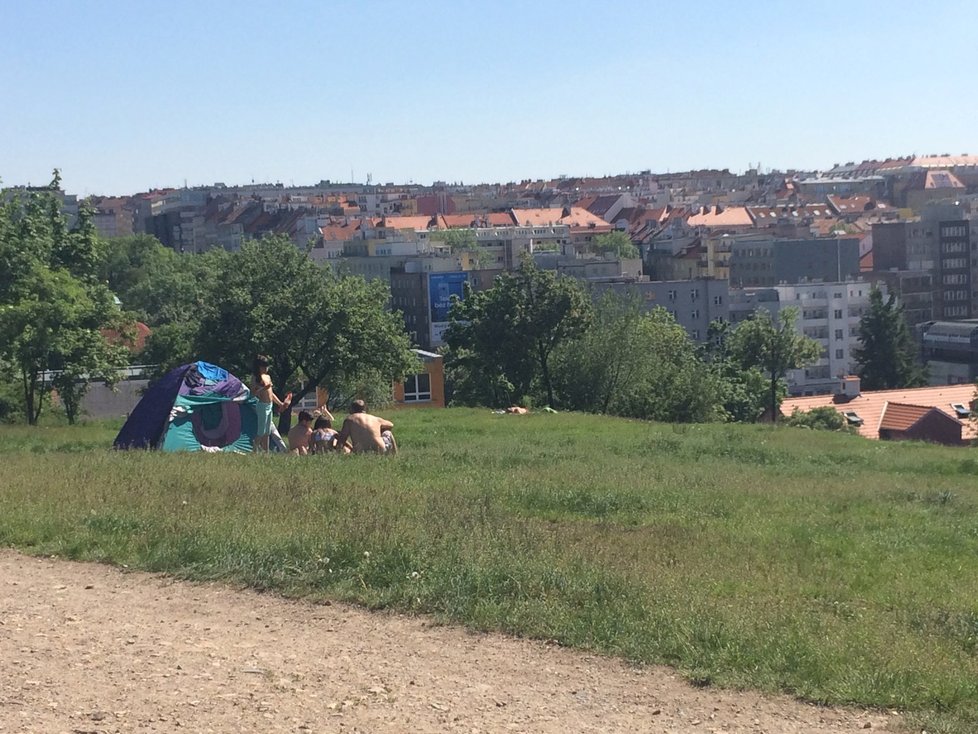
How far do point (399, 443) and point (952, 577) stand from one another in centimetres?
1351

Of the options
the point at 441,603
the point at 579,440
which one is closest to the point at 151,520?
the point at 441,603

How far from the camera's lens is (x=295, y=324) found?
1455 inches

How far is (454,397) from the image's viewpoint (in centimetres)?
5638

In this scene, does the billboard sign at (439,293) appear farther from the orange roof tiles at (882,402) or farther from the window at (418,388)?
the window at (418,388)

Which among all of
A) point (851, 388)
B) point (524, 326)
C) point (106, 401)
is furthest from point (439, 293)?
point (106, 401)

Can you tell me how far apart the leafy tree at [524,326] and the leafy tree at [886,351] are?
52.7 meters

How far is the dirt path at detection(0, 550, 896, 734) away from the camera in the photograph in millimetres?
6887

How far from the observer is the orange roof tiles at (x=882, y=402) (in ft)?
217

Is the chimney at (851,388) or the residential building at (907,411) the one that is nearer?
the residential building at (907,411)

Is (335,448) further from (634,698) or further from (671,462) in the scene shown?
(634,698)

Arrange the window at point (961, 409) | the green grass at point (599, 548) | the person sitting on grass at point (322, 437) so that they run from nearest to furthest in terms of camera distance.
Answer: the green grass at point (599, 548)
the person sitting on grass at point (322, 437)
the window at point (961, 409)

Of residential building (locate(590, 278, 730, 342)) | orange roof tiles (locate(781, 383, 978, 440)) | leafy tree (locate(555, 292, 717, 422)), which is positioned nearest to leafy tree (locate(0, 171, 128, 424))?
leafy tree (locate(555, 292, 717, 422))

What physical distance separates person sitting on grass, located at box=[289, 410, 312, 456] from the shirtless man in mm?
523

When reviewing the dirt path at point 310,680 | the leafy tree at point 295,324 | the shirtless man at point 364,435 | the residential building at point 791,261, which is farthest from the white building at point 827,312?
the dirt path at point 310,680
